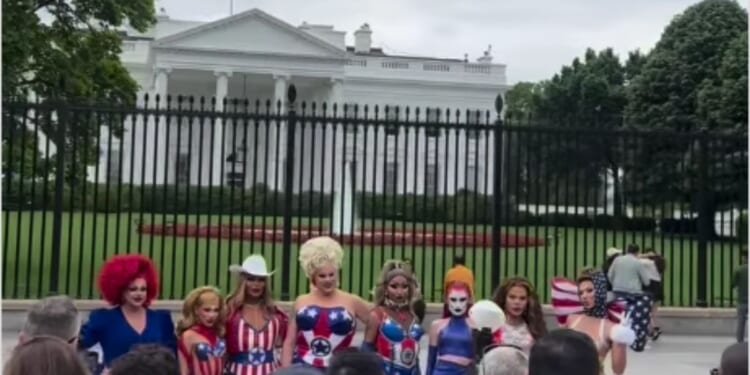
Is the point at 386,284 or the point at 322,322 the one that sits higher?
the point at 386,284

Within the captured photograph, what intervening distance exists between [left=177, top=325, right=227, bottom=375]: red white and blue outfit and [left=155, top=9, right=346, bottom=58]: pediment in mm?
45023

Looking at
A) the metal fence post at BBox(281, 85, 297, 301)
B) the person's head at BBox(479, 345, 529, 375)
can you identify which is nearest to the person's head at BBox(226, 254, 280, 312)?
→ the person's head at BBox(479, 345, 529, 375)

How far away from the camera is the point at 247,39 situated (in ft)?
166

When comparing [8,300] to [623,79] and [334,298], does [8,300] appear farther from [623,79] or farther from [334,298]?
[623,79]

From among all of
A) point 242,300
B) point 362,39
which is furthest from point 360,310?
point 362,39

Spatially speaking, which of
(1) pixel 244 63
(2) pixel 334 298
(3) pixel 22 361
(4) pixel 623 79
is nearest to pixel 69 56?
(2) pixel 334 298

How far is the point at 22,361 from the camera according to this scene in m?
2.92

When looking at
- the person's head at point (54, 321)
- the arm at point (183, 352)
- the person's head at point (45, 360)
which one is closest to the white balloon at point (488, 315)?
the arm at point (183, 352)

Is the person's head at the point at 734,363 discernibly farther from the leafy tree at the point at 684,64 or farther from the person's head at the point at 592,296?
the leafy tree at the point at 684,64

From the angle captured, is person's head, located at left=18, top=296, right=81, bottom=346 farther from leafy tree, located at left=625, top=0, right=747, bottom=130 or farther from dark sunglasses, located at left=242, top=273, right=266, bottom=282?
leafy tree, located at left=625, top=0, right=747, bottom=130

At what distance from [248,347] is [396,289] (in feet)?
2.90

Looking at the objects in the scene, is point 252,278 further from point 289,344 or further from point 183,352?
point 183,352

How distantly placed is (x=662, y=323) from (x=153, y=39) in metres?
42.5

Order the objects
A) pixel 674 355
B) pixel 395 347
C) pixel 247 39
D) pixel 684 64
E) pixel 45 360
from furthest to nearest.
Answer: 1. pixel 247 39
2. pixel 684 64
3. pixel 674 355
4. pixel 395 347
5. pixel 45 360
